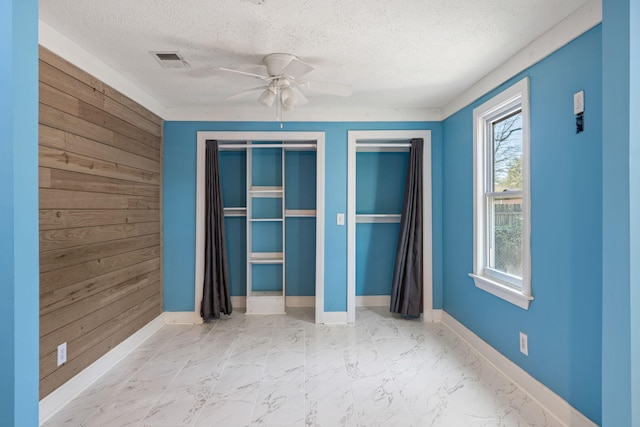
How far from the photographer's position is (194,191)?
3.77m

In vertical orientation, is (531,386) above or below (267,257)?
below

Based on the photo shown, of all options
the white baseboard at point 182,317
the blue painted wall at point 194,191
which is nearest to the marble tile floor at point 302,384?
the white baseboard at point 182,317

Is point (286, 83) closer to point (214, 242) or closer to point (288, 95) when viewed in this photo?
point (288, 95)

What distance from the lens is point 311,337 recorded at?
3.35 m

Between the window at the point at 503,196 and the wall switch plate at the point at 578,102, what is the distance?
15.7 inches

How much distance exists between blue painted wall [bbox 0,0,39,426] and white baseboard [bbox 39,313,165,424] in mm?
1369

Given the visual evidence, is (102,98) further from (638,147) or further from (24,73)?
(638,147)

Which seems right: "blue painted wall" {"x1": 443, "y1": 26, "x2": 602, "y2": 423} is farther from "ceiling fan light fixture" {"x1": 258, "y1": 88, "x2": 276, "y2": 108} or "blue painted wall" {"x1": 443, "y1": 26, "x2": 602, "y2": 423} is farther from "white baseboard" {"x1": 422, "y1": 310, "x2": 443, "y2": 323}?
"ceiling fan light fixture" {"x1": 258, "y1": 88, "x2": 276, "y2": 108}

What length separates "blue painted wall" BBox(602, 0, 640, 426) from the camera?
1.21 m

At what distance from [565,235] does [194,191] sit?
3.50m

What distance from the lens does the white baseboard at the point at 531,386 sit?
1854 millimetres

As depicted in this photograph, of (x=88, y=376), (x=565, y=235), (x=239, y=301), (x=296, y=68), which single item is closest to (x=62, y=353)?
(x=88, y=376)

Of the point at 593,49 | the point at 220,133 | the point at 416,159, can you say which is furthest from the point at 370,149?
the point at 593,49

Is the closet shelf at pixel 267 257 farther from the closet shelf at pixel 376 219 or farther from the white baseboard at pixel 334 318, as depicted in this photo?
the closet shelf at pixel 376 219
